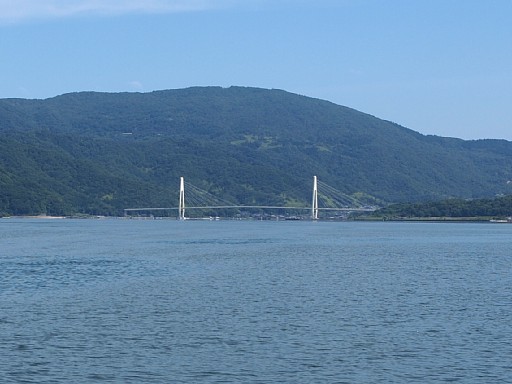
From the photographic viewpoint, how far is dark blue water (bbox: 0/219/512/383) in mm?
25250

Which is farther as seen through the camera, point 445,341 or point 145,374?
point 445,341

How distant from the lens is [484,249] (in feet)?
260

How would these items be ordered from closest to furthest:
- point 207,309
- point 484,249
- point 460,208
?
1. point 207,309
2. point 484,249
3. point 460,208

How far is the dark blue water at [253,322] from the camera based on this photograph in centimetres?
2525

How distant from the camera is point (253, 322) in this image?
32406 millimetres

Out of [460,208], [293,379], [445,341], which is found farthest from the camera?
[460,208]

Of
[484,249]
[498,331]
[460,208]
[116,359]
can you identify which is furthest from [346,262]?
[460,208]

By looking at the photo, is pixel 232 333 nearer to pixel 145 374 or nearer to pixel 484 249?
pixel 145 374

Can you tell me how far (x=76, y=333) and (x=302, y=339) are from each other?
21.3 ft

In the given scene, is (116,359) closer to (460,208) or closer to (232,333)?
(232,333)

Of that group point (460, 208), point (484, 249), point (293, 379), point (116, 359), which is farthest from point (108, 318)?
point (460, 208)

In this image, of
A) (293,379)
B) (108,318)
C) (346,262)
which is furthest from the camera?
(346,262)

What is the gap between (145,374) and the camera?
24.7 meters

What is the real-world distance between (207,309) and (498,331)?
33.2ft
